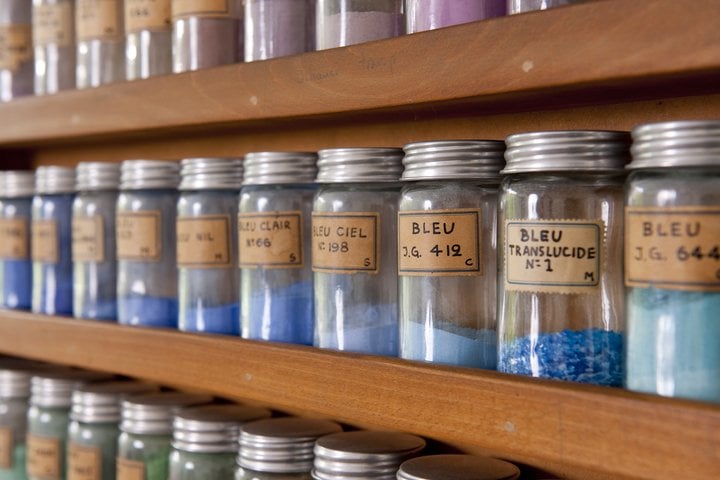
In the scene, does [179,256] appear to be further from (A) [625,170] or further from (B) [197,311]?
(A) [625,170]

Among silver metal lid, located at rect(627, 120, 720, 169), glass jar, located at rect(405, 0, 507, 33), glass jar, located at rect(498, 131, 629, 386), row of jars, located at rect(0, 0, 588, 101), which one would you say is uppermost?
row of jars, located at rect(0, 0, 588, 101)

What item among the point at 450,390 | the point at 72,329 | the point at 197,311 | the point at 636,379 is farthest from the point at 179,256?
the point at 636,379

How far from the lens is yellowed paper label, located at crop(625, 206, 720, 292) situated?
575 mm

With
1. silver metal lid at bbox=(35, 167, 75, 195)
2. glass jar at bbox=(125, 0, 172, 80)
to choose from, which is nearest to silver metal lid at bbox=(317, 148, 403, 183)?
glass jar at bbox=(125, 0, 172, 80)

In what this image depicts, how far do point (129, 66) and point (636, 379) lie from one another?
27.8 inches

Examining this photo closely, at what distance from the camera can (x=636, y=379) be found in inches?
24.5

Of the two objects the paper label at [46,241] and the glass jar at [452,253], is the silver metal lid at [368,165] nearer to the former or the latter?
the glass jar at [452,253]

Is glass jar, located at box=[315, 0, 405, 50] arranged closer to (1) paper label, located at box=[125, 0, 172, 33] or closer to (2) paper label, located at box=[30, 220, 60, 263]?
(1) paper label, located at box=[125, 0, 172, 33]

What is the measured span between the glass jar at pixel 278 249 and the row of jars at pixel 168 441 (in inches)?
4.2

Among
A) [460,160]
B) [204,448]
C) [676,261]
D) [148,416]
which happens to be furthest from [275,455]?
[676,261]

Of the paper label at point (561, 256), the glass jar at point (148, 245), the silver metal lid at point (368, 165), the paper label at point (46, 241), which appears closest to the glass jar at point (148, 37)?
the glass jar at point (148, 245)

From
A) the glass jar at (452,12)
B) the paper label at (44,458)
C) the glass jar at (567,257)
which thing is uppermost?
the glass jar at (452,12)

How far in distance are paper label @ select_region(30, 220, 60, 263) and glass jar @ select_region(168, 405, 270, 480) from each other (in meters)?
0.32

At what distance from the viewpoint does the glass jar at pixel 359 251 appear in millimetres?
810
